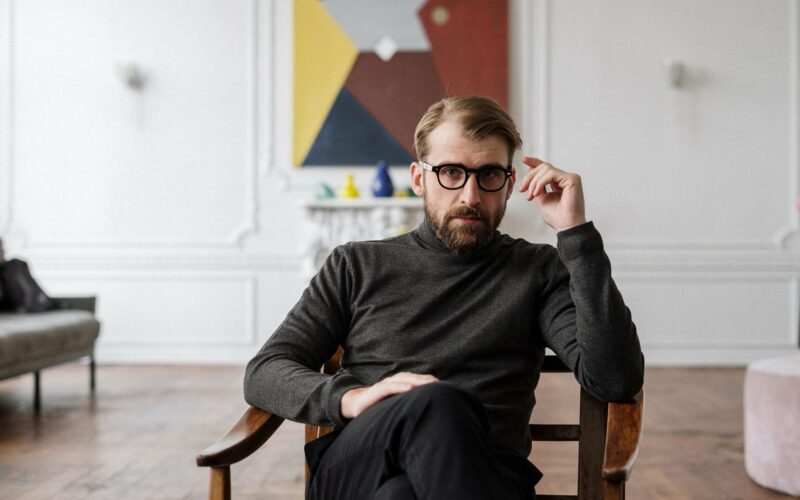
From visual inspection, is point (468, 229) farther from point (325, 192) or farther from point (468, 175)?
point (325, 192)

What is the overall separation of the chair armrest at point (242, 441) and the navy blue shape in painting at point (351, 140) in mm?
4312

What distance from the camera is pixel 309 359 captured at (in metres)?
1.42

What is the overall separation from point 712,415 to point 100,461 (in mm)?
2877

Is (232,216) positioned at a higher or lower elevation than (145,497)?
higher

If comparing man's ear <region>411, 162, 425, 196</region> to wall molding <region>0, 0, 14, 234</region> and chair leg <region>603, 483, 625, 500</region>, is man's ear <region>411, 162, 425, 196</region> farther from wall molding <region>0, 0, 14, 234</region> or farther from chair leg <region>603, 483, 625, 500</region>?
wall molding <region>0, 0, 14, 234</region>

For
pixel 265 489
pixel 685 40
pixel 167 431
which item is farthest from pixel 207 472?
pixel 685 40

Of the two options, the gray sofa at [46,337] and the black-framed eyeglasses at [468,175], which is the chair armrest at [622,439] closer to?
the black-framed eyeglasses at [468,175]

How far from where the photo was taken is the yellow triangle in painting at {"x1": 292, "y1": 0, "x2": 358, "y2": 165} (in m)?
5.50

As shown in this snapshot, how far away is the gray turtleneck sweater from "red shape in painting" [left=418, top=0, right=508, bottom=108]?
416 centimetres

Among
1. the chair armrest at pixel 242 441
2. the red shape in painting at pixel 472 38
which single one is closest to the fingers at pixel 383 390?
the chair armrest at pixel 242 441

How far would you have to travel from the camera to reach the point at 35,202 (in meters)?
5.61

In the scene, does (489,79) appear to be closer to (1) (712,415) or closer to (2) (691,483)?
(1) (712,415)

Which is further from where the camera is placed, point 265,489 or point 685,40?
point 685,40

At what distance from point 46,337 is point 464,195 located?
3.17m
